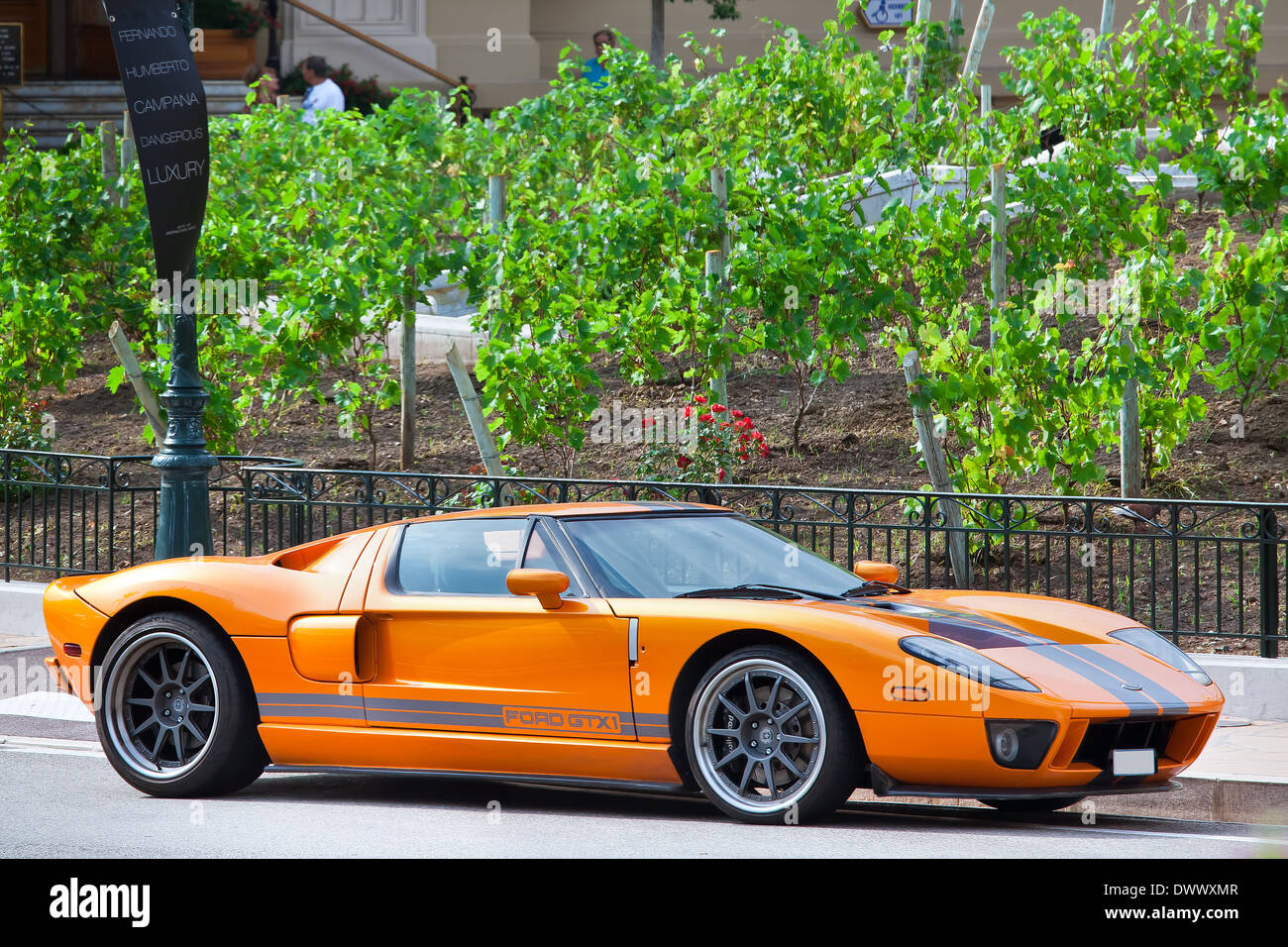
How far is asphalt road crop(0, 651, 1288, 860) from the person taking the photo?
586cm

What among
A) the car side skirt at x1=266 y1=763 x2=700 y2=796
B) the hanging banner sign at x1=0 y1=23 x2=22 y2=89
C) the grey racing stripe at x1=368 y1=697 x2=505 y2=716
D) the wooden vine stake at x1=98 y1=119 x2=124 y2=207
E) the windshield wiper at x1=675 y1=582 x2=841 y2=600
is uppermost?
the hanging banner sign at x1=0 y1=23 x2=22 y2=89

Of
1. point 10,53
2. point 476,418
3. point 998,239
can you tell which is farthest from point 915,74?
point 10,53

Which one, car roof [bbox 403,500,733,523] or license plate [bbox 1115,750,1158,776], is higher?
car roof [bbox 403,500,733,523]

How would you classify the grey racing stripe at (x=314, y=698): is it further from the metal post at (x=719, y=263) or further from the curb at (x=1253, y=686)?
the metal post at (x=719, y=263)

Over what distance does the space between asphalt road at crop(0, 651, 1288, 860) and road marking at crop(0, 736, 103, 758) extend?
688 millimetres

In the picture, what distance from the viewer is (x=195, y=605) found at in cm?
715

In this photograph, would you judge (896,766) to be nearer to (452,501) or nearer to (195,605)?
(195,605)

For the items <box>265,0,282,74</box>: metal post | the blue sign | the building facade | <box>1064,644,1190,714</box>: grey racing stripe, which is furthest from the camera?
the blue sign

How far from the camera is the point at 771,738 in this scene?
6.15 metres

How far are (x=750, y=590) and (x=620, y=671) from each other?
25.6 inches

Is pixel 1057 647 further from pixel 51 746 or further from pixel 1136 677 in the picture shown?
pixel 51 746

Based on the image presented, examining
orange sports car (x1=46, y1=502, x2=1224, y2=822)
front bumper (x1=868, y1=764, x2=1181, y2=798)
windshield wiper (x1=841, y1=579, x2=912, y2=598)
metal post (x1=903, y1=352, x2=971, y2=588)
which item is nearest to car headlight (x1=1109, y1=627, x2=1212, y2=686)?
orange sports car (x1=46, y1=502, x2=1224, y2=822)

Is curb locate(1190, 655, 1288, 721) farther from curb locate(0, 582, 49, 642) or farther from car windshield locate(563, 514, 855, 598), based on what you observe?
curb locate(0, 582, 49, 642)
